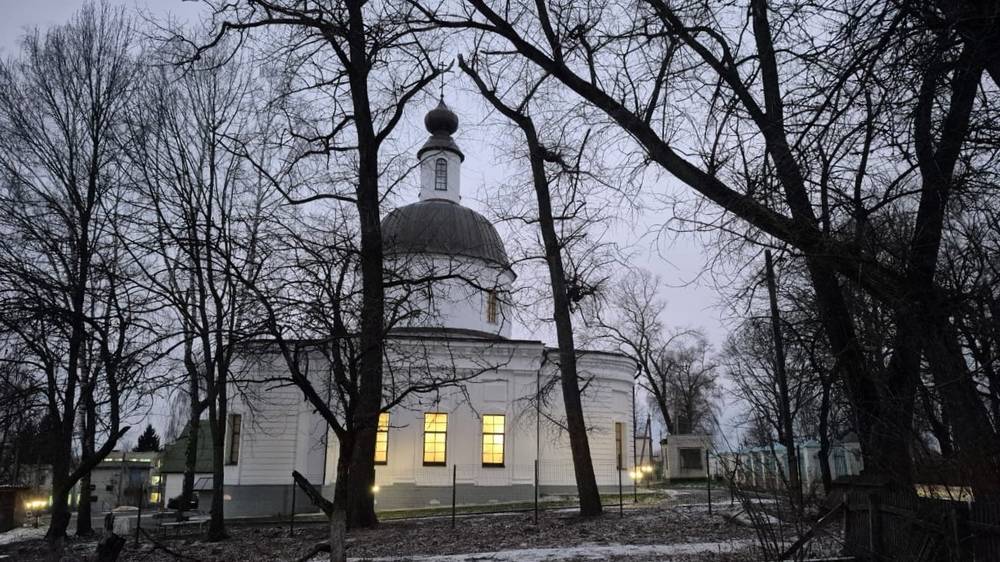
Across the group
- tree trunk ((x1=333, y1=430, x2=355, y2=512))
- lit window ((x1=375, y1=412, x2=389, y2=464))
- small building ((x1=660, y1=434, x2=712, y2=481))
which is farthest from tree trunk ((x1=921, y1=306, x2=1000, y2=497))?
small building ((x1=660, y1=434, x2=712, y2=481))

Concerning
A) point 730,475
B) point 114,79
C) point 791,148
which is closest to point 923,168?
point 791,148

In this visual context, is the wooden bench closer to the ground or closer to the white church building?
the ground

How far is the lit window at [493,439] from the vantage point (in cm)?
2734

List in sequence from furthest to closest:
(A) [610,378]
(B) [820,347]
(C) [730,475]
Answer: (A) [610,378], (B) [820,347], (C) [730,475]

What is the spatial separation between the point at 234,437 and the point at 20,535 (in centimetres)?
776

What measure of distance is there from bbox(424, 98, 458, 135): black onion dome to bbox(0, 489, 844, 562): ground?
71.4 ft

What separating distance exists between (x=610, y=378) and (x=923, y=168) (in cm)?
2493

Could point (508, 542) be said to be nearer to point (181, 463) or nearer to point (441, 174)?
point (441, 174)

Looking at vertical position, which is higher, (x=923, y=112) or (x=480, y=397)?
(x=923, y=112)

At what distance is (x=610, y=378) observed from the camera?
29.8 metres

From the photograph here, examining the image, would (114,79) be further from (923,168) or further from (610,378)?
(610,378)

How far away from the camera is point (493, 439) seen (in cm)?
2756

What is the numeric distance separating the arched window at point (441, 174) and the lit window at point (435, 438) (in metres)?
11.6

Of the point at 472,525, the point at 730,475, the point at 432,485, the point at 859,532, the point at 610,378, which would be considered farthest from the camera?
the point at 610,378
